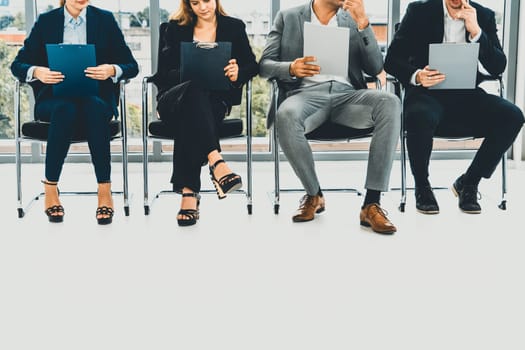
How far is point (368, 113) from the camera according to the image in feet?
9.49

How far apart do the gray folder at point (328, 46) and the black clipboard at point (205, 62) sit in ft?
1.21

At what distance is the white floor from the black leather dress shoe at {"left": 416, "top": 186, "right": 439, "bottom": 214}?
0.12ft

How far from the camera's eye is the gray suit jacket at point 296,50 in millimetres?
3035

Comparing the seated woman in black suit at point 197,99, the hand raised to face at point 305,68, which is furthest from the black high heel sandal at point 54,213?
the hand raised to face at point 305,68

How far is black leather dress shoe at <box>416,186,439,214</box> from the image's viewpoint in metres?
3.03

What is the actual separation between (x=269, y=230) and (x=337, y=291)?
84cm

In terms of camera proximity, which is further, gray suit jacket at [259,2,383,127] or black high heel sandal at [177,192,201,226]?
gray suit jacket at [259,2,383,127]

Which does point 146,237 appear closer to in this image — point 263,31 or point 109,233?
point 109,233

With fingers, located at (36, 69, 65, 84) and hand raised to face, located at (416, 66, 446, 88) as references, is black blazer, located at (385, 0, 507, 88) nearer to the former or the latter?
hand raised to face, located at (416, 66, 446, 88)

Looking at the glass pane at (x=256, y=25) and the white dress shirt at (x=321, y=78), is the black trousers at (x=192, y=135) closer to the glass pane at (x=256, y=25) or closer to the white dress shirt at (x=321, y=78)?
the white dress shirt at (x=321, y=78)

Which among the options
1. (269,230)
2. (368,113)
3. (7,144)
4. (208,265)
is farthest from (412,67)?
(7,144)

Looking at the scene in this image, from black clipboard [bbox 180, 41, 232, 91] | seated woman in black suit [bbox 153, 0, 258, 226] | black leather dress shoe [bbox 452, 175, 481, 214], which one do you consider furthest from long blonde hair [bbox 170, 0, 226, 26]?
black leather dress shoe [bbox 452, 175, 481, 214]

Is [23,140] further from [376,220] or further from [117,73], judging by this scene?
[376,220]

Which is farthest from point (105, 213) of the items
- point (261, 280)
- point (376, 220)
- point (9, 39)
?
point (9, 39)
